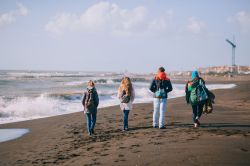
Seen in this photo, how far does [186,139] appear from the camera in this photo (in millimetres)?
7184

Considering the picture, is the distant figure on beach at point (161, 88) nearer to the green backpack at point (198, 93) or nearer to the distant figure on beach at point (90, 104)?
the green backpack at point (198, 93)

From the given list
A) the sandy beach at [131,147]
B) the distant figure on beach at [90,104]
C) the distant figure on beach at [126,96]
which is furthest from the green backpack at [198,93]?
the distant figure on beach at [90,104]

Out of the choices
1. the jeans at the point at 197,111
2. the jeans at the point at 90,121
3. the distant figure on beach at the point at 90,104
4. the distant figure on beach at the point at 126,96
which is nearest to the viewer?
the jeans at the point at 90,121

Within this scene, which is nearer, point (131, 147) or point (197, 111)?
point (131, 147)

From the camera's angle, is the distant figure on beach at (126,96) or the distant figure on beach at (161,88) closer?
the distant figure on beach at (161,88)

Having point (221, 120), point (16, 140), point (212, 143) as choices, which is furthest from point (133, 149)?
→ point (221, 120)

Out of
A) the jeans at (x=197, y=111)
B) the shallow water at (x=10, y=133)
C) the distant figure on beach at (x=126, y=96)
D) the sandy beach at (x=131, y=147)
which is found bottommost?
the shallow water at (x=10, y=133)

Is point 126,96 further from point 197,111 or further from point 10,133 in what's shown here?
point 10,133

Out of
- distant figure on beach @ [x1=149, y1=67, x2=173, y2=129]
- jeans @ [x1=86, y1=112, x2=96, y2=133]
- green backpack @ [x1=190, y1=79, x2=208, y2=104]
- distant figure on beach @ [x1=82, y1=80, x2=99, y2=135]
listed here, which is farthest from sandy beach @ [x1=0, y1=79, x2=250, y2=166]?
green backpack @ [x1=190, y1=79, x2=208, y2=104]

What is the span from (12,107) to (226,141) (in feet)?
43.6

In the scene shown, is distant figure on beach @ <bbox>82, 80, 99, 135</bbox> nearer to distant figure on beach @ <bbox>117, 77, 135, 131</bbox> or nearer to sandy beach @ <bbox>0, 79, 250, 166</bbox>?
sandy beach @ <bbox>0, 79, 250, 166</bbox>

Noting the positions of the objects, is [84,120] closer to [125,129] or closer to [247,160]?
[125,129]

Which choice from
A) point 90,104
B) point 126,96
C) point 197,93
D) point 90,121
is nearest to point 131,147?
point 90,121

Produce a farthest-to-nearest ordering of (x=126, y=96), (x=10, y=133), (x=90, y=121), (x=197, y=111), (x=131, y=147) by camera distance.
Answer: (x=10, y=133)
(x=126, y=96)
(x=197, y=111)
(x=90, y=121)
(x=131, y=147)
